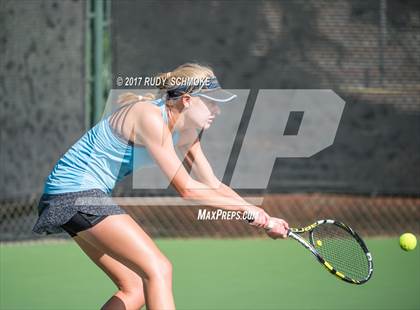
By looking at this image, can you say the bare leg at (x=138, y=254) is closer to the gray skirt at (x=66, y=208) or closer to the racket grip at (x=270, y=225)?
the gray skirt at (x=66, y=208)

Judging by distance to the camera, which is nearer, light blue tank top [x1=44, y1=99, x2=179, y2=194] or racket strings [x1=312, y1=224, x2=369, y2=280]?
light blue tank top [x1=44, y1=99, x2=179, y2=194]

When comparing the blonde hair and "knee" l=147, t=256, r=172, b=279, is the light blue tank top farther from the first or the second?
"knee" l=147, t=256, r=172, b=279

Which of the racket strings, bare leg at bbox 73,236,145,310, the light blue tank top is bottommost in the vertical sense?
the racket strings

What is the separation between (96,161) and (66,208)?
0.87 feet

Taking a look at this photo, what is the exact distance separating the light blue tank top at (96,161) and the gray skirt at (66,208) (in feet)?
0.10

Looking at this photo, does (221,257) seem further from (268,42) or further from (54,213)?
(54,213)

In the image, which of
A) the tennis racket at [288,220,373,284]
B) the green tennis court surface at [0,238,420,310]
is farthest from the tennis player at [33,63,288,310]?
the green tennis court surface at [0,238,420,310]

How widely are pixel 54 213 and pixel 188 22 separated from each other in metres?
4.26

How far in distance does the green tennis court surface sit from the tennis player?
1565 mm

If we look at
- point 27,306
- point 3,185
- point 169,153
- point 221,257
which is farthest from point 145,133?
point 3,185

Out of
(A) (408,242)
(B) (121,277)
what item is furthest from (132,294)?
(A) (408,242)

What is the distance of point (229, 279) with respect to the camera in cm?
634

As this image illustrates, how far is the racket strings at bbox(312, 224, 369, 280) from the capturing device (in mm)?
4719

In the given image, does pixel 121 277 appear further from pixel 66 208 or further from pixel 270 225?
pixel 270 225
